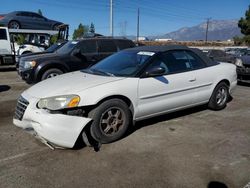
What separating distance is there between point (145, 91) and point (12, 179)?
2.36m

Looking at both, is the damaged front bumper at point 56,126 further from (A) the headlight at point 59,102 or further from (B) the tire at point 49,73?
(B) the tire at point 49,73

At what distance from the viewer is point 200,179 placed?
10.7 ft

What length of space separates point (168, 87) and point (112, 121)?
1232mm

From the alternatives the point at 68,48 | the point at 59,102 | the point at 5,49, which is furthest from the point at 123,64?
the point at 5,49

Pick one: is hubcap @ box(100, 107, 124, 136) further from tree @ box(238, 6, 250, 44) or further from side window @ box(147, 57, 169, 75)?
tree @ box(238, 6, 250, 44)

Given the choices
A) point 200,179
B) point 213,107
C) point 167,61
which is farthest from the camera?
point 213,107

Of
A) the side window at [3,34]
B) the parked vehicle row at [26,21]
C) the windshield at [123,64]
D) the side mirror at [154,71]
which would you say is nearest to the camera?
the side mirror at [154,71]

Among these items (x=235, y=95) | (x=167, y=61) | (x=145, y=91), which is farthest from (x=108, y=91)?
(x=235, y=95)

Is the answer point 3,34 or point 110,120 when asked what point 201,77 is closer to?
point 110,120

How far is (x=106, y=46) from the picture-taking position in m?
9.86

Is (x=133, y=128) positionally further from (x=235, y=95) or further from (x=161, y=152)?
(x=235, y=95)

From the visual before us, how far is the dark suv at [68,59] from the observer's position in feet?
28.5

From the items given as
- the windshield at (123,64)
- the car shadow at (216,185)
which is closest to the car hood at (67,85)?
the windshield at (123,64)

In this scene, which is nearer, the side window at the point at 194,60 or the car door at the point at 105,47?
the side window at the point at 194,60
